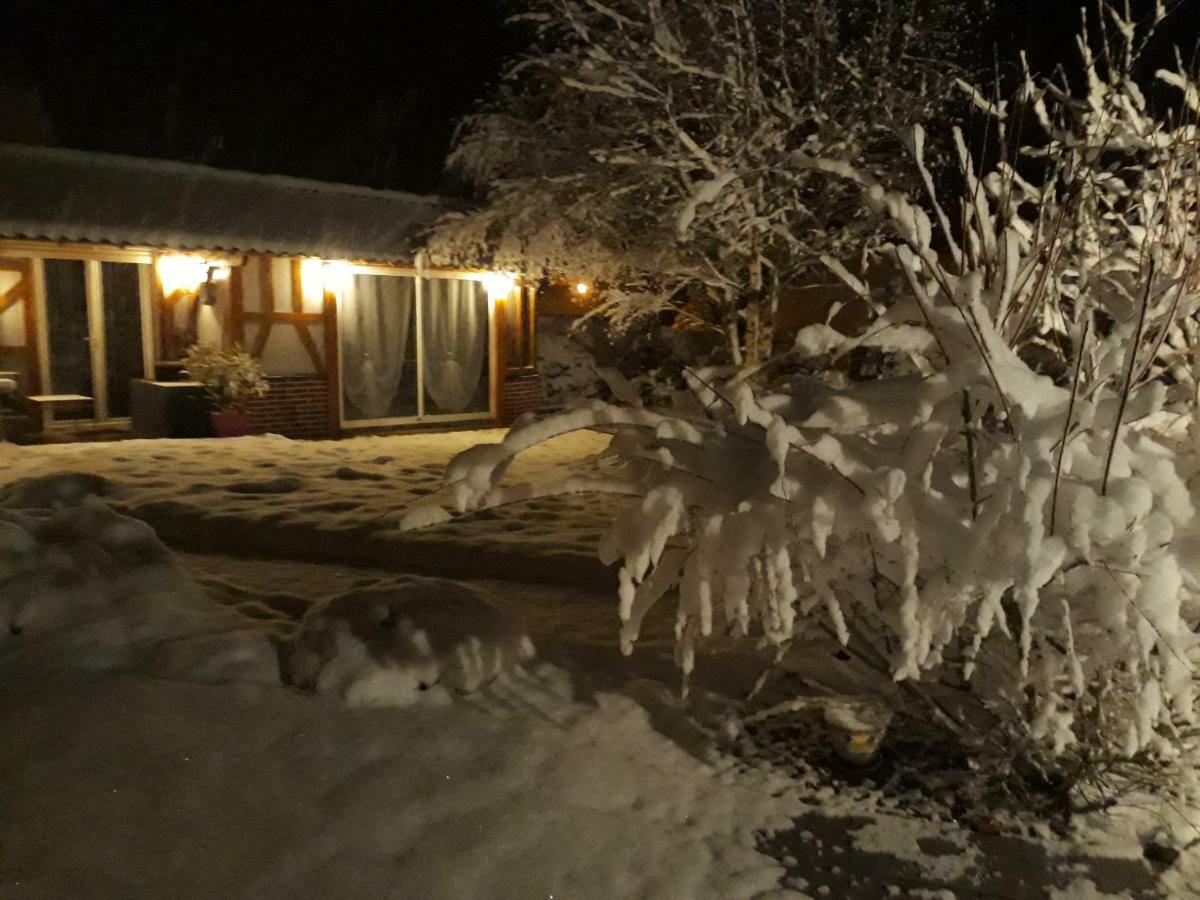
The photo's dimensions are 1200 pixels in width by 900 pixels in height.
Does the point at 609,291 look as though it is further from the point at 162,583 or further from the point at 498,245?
the point at 162,583

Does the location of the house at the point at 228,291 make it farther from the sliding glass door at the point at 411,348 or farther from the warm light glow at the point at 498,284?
the warm light glow at the point at 498,284

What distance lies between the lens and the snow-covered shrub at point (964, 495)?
2691mm

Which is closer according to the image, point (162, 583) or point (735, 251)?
point (162, 583)

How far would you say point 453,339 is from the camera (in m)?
14.4

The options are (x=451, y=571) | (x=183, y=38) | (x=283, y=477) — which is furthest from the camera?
(x=183, y=38)

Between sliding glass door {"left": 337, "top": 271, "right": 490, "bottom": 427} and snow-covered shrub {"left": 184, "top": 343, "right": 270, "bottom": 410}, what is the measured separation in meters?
1.69

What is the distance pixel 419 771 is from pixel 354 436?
402 inches

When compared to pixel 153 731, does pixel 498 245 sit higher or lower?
higher

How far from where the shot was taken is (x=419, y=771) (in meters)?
3.40

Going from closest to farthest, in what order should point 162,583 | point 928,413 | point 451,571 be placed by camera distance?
point 928,413
point 162,583
point 451,571

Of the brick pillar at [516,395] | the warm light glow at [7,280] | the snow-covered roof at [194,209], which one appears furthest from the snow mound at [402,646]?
the brick pillar at [516,395]

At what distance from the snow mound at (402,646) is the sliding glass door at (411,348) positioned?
931 cm

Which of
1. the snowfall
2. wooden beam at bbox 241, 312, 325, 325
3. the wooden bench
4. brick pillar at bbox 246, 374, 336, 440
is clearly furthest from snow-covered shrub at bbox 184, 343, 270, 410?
the snowfall

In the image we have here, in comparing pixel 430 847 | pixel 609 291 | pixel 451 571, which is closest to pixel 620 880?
pixel 430 847
